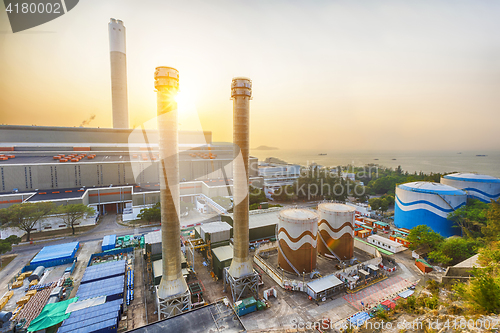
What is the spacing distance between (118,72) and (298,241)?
90739mm

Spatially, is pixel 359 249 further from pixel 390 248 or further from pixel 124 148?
pixel 124 148

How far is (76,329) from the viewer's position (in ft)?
60.3

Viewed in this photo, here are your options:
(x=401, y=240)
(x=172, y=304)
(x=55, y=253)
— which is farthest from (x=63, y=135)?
(x=401, y=240)

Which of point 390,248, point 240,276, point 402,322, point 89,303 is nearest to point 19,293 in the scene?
point 89,303

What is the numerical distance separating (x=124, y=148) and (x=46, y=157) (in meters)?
21.7

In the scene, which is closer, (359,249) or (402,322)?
(402,322)

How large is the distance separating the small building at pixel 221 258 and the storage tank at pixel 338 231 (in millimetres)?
14410

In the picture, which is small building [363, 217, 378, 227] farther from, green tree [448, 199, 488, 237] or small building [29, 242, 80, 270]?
small building [29, 242, 80, 270]

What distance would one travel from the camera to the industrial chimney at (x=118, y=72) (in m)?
82.1

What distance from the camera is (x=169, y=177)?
2014 cm

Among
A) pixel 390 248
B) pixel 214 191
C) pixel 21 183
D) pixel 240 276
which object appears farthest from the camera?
pixel 214 191

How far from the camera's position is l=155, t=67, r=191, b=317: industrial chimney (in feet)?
63.7

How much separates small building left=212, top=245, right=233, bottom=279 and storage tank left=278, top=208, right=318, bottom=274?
23.5 ft

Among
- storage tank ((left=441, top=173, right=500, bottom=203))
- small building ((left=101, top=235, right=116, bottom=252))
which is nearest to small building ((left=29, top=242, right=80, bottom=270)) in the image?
small building ((left=101, top=235, right=116, bottom=252))
